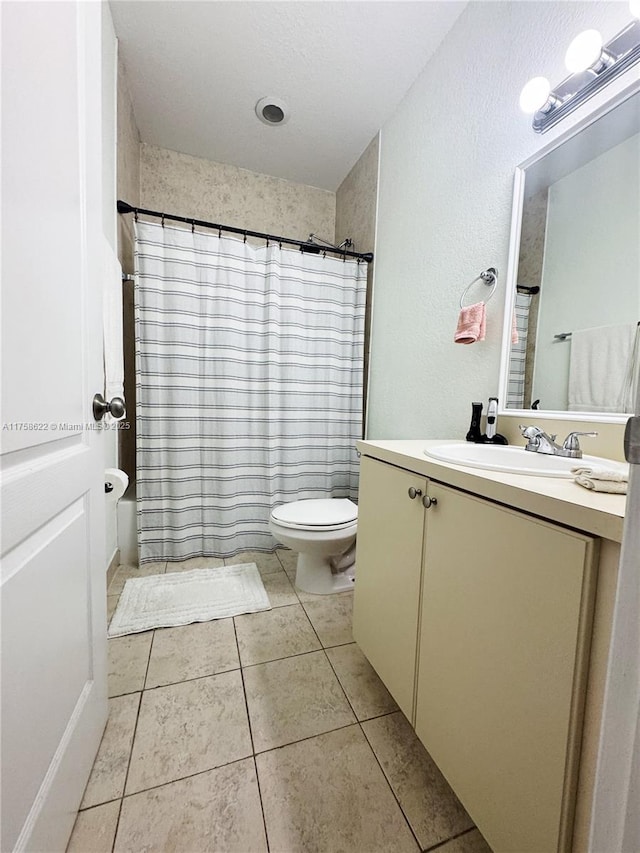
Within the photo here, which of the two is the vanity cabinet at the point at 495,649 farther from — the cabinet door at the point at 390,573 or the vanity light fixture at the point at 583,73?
the vanity light fixture at the point at 583,73

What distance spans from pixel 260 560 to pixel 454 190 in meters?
2.10

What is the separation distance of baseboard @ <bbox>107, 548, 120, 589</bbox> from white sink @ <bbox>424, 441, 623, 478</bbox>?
65.6 inches

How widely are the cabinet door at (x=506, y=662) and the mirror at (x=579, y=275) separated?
591 mm

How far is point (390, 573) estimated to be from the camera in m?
0.92

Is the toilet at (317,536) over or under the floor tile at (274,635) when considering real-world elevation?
over

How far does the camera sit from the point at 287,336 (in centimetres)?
197

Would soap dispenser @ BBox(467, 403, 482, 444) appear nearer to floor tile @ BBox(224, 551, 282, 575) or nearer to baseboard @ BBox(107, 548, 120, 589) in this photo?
floor tile @ BBox(224, 551, 282, 575)

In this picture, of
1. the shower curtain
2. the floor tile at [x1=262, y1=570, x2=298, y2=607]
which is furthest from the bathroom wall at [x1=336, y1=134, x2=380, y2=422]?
the floor tile at [x1=262, y1=570, x2=298, y2=607]

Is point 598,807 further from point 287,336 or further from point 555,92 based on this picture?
point 287,336

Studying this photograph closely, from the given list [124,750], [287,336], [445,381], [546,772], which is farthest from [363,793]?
[287,336]

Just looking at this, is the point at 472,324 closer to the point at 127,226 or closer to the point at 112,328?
the point at 112,328

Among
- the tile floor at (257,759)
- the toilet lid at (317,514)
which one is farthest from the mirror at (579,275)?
the tile floor at (257,759)

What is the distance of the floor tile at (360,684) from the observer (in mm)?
1015

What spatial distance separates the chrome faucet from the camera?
88 cm
